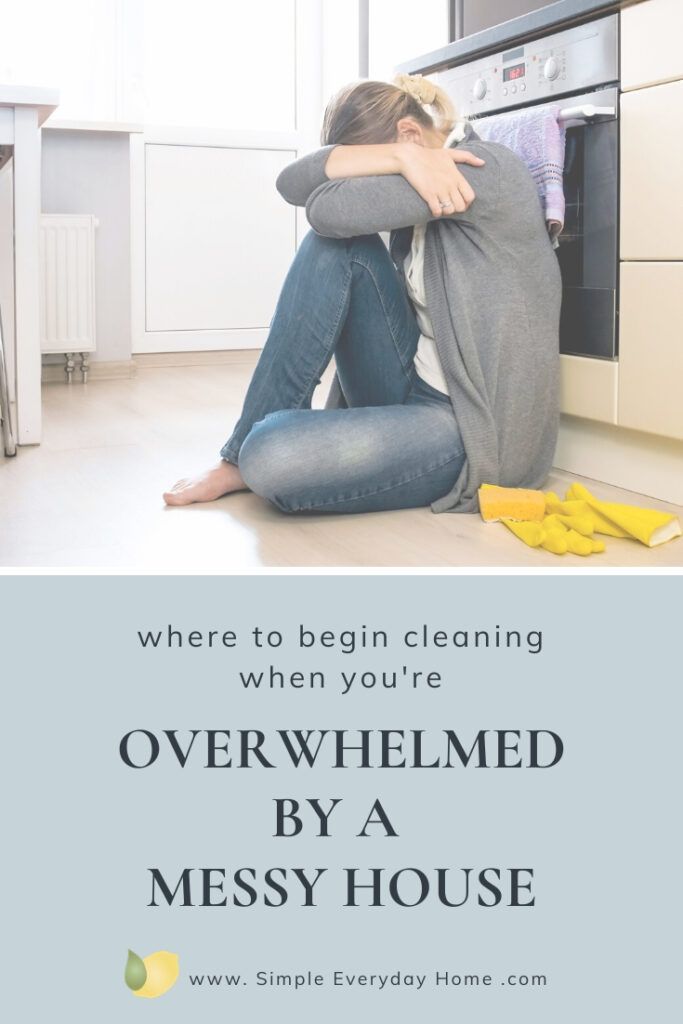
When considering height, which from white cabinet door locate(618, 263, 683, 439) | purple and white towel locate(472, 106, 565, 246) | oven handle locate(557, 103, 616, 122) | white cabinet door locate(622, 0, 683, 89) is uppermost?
white cabinet door locate(622, 0, 683, 89)

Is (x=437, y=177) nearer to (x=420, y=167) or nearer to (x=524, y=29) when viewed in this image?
(x=420, y=167)

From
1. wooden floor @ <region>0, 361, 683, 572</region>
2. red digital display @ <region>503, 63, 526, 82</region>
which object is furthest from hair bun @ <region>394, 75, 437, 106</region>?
wooden floor @ <region>0, 361, 683, 572</region>

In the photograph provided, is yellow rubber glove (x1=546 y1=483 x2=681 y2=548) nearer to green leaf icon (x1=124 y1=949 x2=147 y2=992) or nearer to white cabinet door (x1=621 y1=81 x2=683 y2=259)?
white cabinet door (x1=621 y1=81 x2=683 y2=259)

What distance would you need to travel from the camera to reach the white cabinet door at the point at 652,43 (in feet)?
Answer: 5.66

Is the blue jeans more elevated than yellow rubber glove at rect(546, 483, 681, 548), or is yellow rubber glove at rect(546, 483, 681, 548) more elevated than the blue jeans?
the blue jeans

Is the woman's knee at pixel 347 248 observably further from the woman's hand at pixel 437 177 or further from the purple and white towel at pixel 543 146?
the purple and white towel at pixel 543 146

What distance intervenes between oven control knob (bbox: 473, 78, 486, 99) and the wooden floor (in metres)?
0.77

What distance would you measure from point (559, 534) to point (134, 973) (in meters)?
1.07

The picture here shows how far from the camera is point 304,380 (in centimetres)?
174

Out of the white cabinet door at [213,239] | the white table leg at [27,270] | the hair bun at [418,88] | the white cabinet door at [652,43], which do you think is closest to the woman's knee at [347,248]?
the hair bun at [418,88]

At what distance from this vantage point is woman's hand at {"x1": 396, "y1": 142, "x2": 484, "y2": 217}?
5.19ft

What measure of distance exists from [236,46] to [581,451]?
2823 mm

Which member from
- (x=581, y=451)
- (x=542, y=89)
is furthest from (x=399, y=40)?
(x=581, y=451)

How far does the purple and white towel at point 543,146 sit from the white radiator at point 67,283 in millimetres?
2034
